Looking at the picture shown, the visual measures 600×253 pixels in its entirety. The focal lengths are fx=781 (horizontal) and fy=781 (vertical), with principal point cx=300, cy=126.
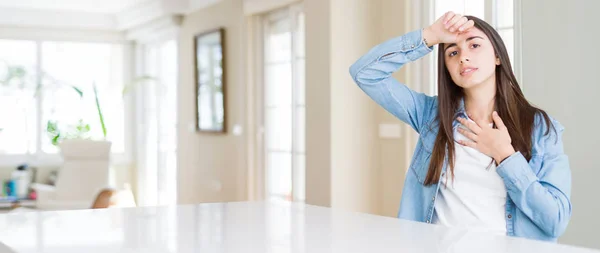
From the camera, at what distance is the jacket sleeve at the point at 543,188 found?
1.84 metres

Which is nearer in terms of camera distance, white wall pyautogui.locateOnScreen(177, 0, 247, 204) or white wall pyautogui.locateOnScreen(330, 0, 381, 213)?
white wall pyautogui.locateOnScreen(330, 0, 381, 213)

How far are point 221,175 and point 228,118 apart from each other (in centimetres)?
53

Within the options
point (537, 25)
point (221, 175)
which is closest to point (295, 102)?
point (221, 175)

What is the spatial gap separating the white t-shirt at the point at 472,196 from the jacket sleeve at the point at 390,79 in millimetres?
225

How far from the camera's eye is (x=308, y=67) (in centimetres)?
475

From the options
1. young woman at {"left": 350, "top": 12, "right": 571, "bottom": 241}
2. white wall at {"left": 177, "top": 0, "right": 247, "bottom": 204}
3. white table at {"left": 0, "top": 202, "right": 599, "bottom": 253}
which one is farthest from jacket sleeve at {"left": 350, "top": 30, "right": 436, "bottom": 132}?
white wall at {"left": 177, "top": 0, "right": 247, "bottom": 204}

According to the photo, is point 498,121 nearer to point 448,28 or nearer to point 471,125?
point 471,125

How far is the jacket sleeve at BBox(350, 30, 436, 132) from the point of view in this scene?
6.99 feet

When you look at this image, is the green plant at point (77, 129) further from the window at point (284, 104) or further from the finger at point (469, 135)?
the finger at point (469, 135)

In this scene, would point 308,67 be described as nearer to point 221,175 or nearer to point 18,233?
point 221,175

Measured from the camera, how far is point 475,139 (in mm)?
1981

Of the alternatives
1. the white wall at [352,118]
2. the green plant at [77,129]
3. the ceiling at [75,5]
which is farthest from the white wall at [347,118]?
the green plant at [77,129]

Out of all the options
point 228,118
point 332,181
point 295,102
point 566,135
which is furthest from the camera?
point 228,118

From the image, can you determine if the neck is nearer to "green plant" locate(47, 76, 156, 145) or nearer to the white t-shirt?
the white t-shirt
